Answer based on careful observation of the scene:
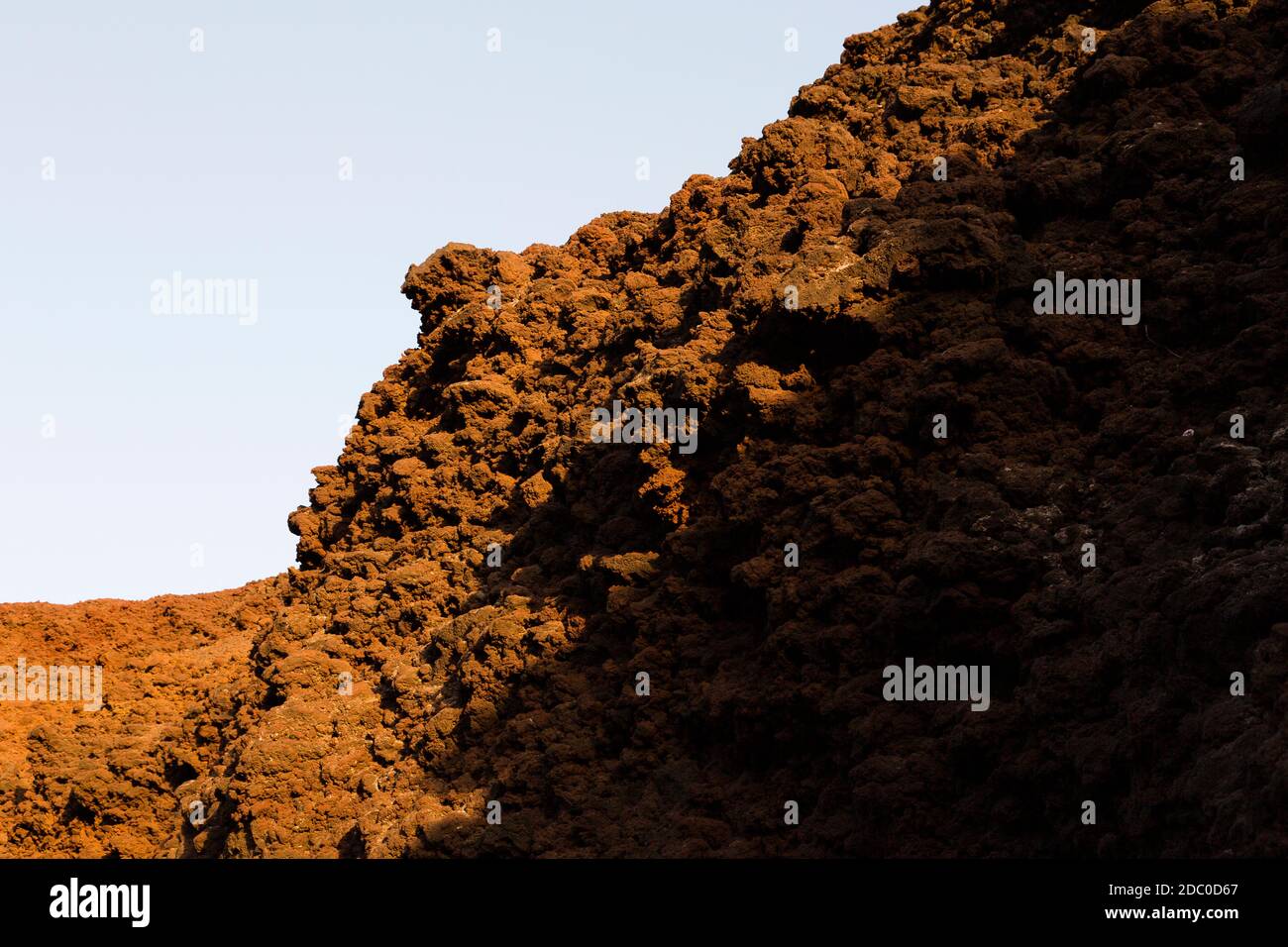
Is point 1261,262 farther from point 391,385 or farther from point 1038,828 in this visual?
point 391,385

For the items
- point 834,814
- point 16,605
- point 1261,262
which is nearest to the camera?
point 834,814

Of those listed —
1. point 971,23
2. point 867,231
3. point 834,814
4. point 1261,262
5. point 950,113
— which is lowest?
point 834,814

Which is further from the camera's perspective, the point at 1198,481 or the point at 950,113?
the point at 950,113

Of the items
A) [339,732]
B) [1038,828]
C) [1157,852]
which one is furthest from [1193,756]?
[339,732]

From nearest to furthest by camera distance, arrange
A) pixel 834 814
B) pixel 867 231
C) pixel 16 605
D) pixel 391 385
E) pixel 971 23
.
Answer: pixel 834 814 → pixel 867 231 → pixel 971 23 → pixel 391 385 → pixel 16 605

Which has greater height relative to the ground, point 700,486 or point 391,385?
point 391,385

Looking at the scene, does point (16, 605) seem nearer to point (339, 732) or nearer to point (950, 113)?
point (339, 732)

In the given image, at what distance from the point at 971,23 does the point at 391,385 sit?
7.96 m

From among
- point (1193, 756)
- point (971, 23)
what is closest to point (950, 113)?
point (971, 23)

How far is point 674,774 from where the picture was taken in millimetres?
9586

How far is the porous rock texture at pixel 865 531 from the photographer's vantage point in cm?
719

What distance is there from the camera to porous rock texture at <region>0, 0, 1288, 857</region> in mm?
7188

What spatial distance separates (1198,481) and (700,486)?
414cm

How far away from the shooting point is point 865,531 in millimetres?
9156
